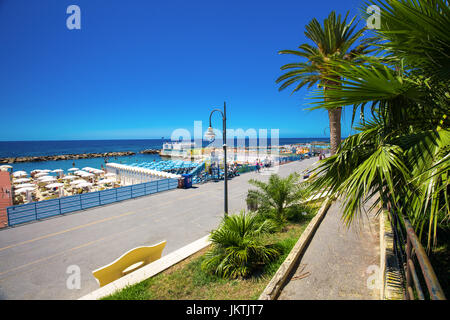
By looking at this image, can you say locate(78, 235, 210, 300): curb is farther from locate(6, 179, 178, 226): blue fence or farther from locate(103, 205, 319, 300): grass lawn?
locate(6, 179, 178, 226): blue fence

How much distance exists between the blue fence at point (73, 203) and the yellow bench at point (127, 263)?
843 cm

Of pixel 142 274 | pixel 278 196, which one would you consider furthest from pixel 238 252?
pixel 278 196

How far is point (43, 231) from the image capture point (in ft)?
31.9

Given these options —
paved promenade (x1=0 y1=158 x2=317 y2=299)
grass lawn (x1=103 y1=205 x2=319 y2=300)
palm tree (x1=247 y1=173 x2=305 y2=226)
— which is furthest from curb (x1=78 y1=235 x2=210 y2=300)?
palm tree (x1=247 y1=173 x2=305 y2=226)

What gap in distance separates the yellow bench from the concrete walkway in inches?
166

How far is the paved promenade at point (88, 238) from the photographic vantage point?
6070 mm

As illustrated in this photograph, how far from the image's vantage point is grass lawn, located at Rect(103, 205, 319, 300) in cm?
436

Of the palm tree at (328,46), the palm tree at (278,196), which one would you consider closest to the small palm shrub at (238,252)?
the palm tree at (278,196)

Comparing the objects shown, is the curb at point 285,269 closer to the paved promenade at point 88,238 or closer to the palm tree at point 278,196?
the palm tree at point 278,196

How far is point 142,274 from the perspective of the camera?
557cm
